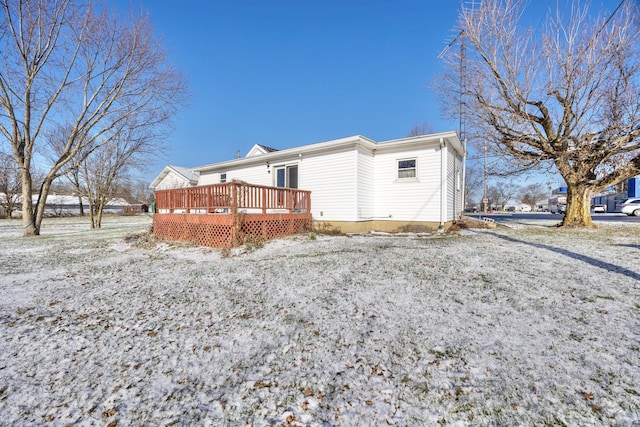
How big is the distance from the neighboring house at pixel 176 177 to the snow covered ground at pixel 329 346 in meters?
22.1

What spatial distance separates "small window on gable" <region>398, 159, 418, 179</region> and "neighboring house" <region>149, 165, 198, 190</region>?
2015 centimetres

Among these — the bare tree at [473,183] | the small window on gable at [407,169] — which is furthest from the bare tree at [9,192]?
the bare tree at [473,183]

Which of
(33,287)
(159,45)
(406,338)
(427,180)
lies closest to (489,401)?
(406,338)

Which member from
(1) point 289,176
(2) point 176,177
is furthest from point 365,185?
(2) point 176,177

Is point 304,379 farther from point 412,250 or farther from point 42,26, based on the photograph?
point 42,26

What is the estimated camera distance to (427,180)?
30.8 feet

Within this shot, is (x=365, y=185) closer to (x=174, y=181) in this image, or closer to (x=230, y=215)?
(x=230, y=215)

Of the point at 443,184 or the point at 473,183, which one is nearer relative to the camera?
the point at 443,184

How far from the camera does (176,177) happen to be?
1030 inches

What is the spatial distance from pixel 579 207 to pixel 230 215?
1279 centimetres

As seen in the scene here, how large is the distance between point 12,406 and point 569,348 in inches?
150

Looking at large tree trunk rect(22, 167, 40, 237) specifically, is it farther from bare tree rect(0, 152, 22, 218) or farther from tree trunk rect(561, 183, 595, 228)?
tree trunk rect(561, 183, 595, 228)

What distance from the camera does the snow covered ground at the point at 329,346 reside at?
5.13ft

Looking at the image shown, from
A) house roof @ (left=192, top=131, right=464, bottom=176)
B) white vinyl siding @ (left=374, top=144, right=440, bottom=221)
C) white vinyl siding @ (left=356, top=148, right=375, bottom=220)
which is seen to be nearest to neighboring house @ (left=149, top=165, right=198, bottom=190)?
house roof @ (left=192, top=131, right=464, bottom=176)
